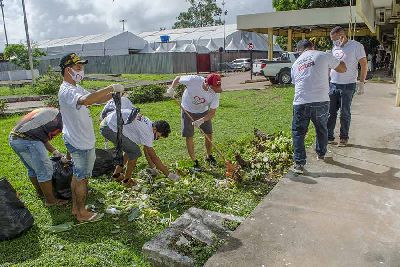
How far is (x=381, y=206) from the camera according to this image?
3.68 metres

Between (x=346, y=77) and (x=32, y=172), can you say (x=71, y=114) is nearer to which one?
(x=32, y=172)

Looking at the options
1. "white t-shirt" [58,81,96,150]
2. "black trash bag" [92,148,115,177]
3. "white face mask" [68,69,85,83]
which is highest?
"white face mask" [68,69,85,83]

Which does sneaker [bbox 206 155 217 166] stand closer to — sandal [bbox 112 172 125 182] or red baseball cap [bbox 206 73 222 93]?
red baseball cap [bbox 206 73 222 93]

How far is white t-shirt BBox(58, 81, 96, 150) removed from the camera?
3.53 metres

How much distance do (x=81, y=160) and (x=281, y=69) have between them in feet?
51.6

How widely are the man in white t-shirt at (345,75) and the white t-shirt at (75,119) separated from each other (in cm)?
382

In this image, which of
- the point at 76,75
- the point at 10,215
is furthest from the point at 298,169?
the point at 10,215

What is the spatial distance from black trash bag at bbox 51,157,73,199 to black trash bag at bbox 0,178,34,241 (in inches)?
31.9

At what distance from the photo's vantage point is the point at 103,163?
543 cm

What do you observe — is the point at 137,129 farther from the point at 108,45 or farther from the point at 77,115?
the point at 108,45

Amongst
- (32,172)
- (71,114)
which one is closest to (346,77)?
(71,114)

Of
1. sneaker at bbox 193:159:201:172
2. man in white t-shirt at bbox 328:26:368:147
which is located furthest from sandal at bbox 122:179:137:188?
man in white t-shirt at bbox 328:26:368:147

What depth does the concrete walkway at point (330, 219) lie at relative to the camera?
282 centimetres

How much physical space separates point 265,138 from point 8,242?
4630 millimetres
